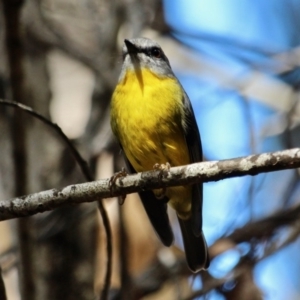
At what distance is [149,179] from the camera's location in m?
3.34

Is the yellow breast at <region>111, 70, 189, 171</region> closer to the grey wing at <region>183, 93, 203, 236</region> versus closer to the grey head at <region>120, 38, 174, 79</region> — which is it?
the grey wing at <region>183, 93, 203, 236</region>

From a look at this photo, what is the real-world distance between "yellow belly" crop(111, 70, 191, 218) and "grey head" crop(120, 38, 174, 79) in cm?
12

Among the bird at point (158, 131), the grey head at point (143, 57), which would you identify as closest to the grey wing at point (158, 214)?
the bird at point (158, 131)

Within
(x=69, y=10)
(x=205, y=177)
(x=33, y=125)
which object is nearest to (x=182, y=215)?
(x=33, y=125)

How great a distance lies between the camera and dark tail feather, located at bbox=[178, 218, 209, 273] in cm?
452

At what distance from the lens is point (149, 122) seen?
4.29m

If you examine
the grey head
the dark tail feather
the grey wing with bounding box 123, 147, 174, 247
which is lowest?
the dark tail feather

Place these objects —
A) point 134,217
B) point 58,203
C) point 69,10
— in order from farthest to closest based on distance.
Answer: point 69,10
point 134,217
point 58,203

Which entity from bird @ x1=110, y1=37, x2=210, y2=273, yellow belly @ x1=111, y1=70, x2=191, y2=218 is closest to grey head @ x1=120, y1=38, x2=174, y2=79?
bird @ x1=110, y1=37, x2=210, y2=273

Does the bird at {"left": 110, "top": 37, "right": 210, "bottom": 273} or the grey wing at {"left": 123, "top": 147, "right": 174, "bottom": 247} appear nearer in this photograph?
the bird at {"left": 110, "top": 37, "right": 210, "bottom": 273}

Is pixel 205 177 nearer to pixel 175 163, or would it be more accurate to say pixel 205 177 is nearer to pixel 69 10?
pixel 175 163

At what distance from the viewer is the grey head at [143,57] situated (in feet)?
15.4

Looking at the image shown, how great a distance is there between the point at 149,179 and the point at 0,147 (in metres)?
2.17

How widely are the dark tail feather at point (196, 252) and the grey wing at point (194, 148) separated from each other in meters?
0.06
